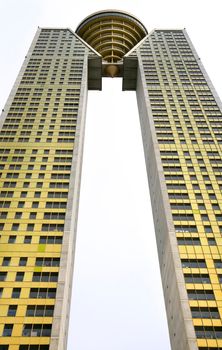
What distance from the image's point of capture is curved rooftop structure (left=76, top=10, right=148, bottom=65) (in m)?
117

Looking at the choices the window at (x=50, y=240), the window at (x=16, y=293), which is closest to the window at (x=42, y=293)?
the window at (x=16, y=293)

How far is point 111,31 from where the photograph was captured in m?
118

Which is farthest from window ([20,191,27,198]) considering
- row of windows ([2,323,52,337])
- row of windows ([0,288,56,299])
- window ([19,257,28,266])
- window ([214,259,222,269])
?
window ([214,259,222,269])

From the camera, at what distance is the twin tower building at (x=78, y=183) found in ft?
150

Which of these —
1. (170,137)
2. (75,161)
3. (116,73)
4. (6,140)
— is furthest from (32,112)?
(116,73)

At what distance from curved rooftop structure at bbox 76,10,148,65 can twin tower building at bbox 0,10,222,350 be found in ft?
41.1

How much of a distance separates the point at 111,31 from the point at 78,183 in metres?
66.5

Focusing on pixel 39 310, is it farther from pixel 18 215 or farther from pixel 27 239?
pixel 18 215

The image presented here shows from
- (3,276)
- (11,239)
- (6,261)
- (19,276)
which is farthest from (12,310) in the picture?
(11,239)

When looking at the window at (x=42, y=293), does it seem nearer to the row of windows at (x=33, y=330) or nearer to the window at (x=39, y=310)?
the window at (x=39, y=310)

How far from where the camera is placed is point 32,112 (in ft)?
252

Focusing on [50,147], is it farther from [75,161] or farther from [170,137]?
[170,137]

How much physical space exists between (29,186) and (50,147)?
33.7ft

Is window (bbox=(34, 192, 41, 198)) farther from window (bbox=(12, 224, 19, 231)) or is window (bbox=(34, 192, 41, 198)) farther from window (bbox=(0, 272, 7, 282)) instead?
window (bbox=(0, 272, 7, 282))
